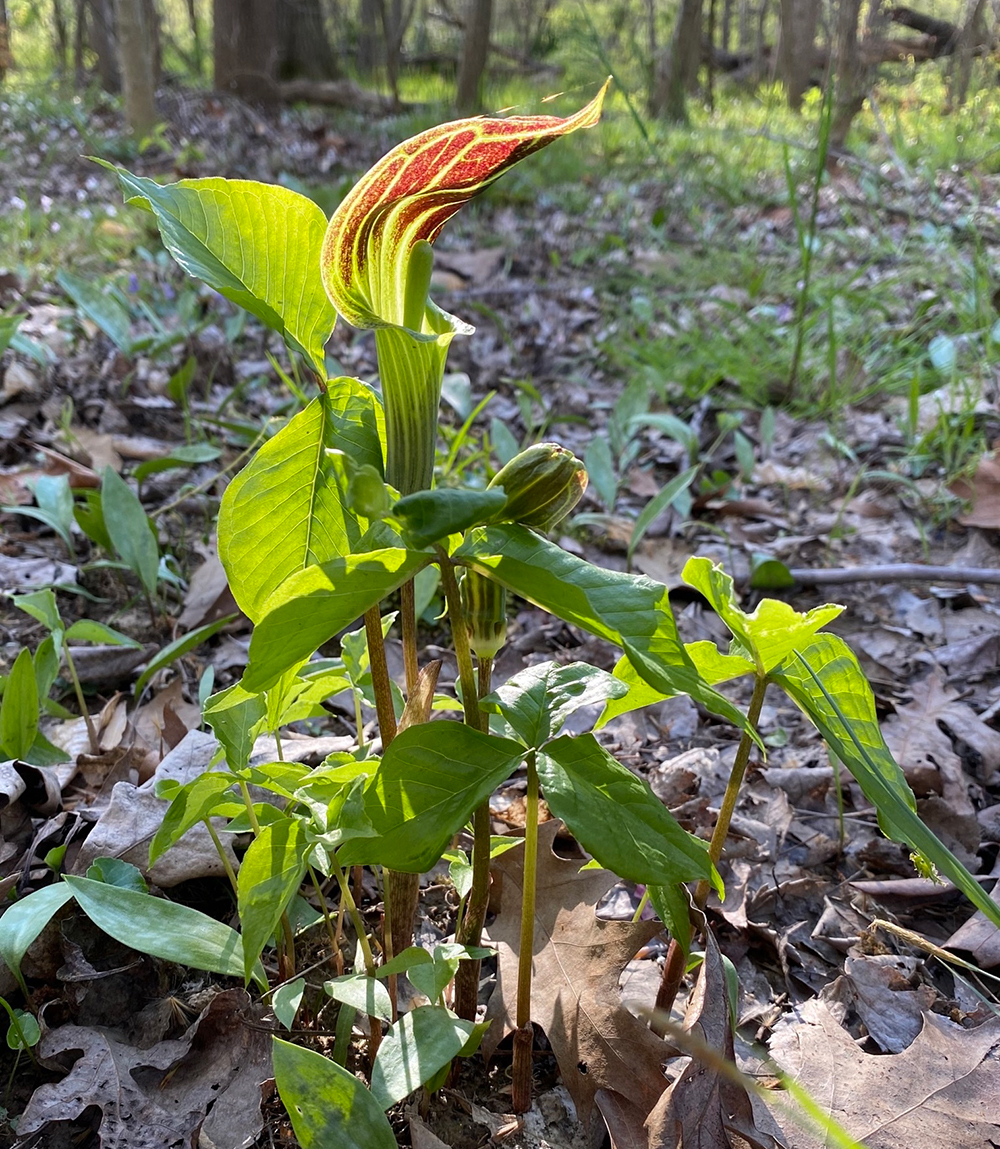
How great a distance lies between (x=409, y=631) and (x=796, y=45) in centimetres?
1055

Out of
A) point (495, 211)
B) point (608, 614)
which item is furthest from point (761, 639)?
point (495, 211)

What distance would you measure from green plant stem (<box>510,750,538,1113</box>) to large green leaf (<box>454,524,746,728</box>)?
196 mm

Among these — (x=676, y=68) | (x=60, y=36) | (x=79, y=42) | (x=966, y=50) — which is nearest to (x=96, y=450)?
(x=966, y=50)

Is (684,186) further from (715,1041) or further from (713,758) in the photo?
(715,1041)

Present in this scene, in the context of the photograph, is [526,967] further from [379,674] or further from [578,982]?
[379,674]

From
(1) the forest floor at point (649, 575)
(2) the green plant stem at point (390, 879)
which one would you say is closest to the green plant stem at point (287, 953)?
(1) the forest floor at point (649, 575)

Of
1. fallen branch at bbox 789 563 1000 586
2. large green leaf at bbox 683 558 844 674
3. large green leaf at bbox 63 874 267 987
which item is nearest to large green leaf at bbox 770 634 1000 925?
large green leaf at bbox 683 558 844 674

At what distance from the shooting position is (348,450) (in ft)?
3.06

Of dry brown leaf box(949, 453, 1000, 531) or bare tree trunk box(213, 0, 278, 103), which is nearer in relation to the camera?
dry brown leaf box(949, 453, 1000, 531)

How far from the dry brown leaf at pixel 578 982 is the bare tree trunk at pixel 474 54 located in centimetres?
767

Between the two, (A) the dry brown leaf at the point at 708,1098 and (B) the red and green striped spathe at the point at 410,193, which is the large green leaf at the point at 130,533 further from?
(A) the dry brown leaf at the point at 708,1098

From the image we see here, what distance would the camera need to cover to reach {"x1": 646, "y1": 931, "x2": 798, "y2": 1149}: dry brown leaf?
973 millimetres

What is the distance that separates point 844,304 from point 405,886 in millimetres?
3848

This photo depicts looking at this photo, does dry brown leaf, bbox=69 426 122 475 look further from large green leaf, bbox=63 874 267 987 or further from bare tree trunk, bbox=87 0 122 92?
bare tree trunk, bbox=87 0 122 92
